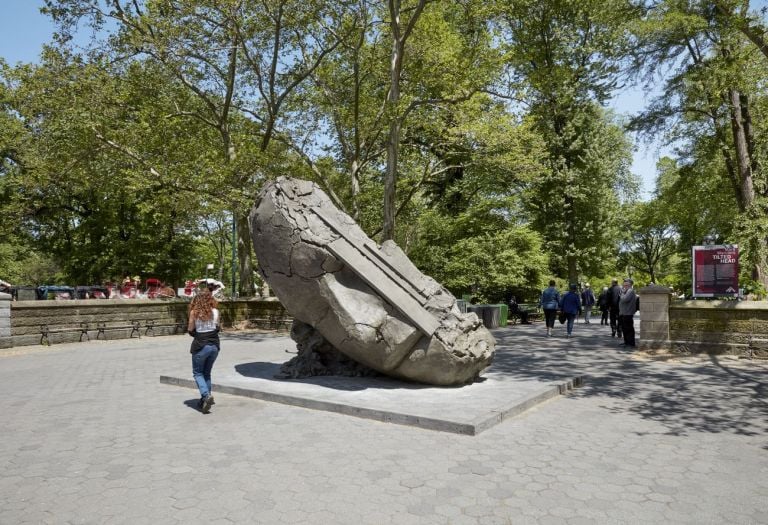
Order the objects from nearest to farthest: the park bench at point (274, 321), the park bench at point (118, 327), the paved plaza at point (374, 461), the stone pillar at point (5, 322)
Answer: the paved plaza at point (374, 461) → the stone pillar at point (5, 322) → the park bench at point (118, 327) → the park bench at point (274, 321)

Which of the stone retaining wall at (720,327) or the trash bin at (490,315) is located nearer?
the stone retaining wall at (720,327)

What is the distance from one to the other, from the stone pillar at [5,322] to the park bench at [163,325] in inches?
165

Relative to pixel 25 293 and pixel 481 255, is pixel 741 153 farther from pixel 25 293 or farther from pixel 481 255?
pixel 25 293

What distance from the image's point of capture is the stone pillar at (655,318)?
1332 centimetres

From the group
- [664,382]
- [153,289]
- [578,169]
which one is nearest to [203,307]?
[664,382]

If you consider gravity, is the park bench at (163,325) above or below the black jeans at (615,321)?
below

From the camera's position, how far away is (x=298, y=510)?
4.09m

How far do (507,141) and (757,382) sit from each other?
12188 millimetres

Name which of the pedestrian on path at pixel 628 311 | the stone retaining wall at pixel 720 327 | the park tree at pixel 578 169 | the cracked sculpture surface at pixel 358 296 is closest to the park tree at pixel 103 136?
the cracked sculpture surface at pixel 358 296

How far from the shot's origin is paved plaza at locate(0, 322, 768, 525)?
4.08 m

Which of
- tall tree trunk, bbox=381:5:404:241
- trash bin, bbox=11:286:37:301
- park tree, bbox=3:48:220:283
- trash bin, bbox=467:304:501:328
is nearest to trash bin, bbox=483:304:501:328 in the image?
trash bin, bbox=467:304:501:328

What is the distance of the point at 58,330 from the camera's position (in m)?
15.7

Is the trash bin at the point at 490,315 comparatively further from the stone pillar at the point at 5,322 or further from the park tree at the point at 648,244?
the park tree at the point at 648,244

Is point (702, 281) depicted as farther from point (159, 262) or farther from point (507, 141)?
point (159, 262)
